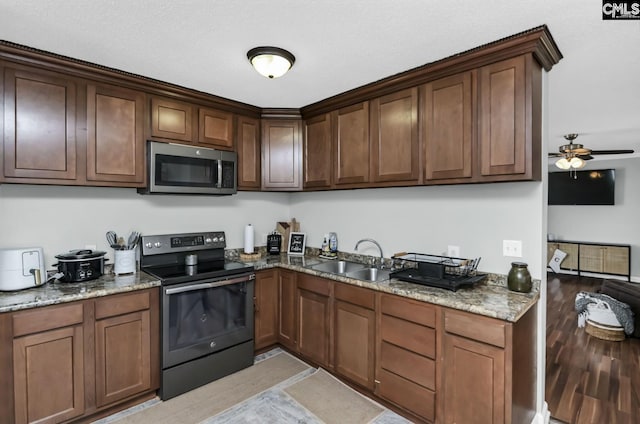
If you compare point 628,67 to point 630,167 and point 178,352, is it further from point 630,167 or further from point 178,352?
point 630,167

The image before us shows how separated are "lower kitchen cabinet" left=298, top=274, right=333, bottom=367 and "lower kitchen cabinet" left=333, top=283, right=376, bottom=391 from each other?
0.31 feet

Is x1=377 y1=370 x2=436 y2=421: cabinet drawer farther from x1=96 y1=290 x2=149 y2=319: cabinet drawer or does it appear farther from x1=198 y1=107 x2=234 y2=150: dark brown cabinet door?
x1=198 y1=107 x2=234 y2=150: dark brown cabinet door

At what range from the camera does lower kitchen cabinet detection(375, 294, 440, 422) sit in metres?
2.00

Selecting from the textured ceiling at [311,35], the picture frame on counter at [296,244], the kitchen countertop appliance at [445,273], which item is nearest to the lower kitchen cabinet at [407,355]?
the kitchen countertop appliance at [445,273]

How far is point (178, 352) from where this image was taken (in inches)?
95.3

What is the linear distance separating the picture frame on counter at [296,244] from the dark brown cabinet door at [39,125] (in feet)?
6.75

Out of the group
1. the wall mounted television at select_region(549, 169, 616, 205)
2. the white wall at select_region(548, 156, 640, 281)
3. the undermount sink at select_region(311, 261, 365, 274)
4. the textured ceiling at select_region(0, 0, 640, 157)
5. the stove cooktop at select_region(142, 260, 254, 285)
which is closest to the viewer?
the textured ceiling at select_region(0, 0, 640, 157)

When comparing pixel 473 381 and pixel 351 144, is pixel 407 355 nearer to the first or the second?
pixel 473 381

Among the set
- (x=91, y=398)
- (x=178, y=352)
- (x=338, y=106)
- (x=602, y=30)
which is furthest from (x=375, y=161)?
(x=91, y=398)

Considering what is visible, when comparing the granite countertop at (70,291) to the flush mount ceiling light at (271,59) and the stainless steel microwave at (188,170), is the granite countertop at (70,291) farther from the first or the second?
the flush mount ceiling light at (271,59)

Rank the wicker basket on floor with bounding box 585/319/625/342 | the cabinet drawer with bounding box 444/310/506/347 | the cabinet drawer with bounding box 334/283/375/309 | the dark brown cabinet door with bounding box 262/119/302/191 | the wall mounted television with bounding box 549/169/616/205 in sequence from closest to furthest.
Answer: the cabinet drawer with bounding box 444/310/506/347, the cabinet drawer with bounding box 334/283/375/309, the dark brown cabinet door with bounding box 262/119/302/191, the wicker basket on floor with bounding box 585/319/625/342, the wall mounted television with bounding box 549/169/616/205

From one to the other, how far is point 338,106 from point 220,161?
1201mm

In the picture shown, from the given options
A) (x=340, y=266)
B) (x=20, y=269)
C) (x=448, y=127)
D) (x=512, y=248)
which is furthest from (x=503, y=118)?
(x=20, y=269)

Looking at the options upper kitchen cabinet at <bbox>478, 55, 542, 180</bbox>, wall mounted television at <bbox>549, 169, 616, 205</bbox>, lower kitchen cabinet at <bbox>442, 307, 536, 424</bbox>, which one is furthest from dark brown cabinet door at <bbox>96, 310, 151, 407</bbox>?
wall mounted television at <bbox>549, 169, 616, 205</bbox>
